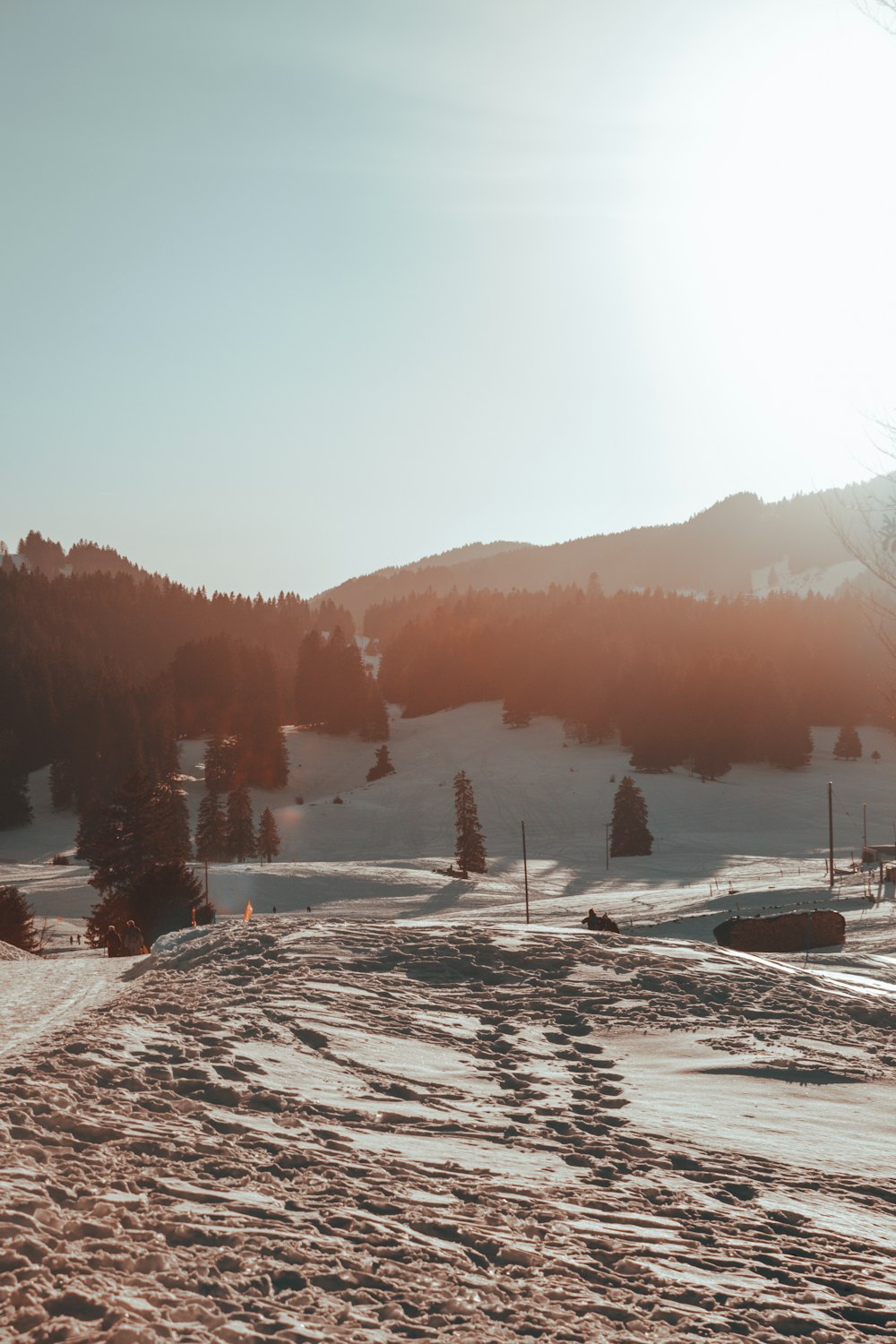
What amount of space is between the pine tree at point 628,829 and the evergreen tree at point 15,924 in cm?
4205

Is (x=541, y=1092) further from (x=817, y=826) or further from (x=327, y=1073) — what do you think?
(x=817, y=826)

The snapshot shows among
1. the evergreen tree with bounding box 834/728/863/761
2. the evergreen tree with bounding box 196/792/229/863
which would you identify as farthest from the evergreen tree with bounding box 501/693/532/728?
the evergreen tree with bounding box 196/792/229/863

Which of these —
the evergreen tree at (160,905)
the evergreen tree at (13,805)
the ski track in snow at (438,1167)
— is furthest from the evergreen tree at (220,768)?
the ski track in snow at (438,1167)

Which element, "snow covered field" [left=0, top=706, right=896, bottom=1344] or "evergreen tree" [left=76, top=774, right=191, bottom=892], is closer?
"snow covered field" [left=0, top=706, right=896, bottom=1344]

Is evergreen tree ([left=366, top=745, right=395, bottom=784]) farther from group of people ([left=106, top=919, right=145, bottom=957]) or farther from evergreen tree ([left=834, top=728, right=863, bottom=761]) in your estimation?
group of people ([left=106, top=919, right=145, bottom=957])

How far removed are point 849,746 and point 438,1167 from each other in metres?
104

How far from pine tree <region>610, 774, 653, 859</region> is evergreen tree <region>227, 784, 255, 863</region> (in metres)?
25.5

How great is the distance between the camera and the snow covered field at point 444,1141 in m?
3.31

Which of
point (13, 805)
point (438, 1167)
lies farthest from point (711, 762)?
point (438, 1167)

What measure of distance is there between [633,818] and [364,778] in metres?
40.4

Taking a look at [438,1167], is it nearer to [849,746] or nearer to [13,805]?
[13,805]

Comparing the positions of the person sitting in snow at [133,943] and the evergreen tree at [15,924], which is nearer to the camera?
the person sitting in snow at [133,943]

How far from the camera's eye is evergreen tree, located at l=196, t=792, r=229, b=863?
67.1m

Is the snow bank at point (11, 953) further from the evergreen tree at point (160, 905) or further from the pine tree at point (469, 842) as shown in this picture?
the pine tree at point (469, 842)
